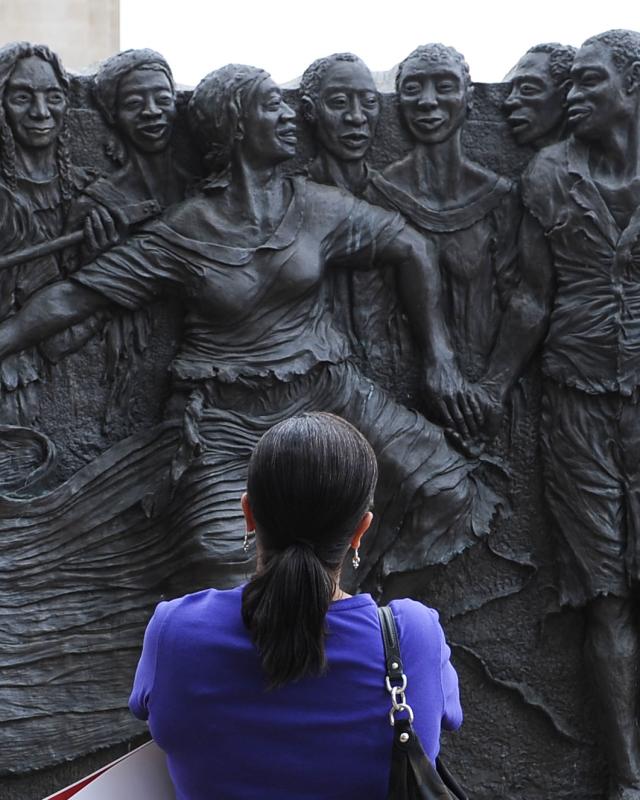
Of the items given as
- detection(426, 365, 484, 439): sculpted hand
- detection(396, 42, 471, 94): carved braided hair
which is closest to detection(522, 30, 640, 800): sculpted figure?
detection(426, 365, 484, 439): sculpted hand

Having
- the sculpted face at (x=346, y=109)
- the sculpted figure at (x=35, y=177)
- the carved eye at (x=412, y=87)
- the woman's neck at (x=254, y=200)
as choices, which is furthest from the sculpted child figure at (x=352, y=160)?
the sculpted figure at (x=35, y=177)

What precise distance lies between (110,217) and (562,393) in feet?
5.69

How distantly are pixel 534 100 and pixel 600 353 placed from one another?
956 mm

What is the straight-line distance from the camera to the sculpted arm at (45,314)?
4.80 m

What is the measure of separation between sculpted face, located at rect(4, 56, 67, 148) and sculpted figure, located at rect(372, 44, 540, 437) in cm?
119

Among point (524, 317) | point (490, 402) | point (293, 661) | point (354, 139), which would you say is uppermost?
point (354, 139)

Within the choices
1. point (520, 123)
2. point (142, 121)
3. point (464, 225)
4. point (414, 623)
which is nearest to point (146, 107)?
point (142, 121)

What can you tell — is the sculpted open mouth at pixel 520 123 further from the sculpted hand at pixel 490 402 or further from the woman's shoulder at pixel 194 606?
the woman's shoulder at pixel 194 606

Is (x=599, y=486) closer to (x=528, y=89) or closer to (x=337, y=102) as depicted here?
(x=528, y=89)

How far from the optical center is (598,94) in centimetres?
489

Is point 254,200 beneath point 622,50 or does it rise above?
beneath

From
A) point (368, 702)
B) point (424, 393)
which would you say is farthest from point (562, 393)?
point (368, 702)

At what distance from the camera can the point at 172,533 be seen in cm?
482

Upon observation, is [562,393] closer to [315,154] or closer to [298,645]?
[315,154]
